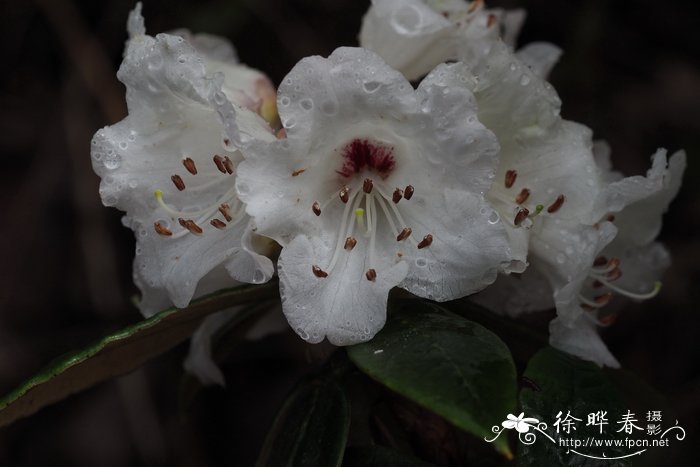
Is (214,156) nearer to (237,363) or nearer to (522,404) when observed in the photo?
(522,404)

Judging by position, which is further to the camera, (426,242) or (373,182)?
(373,182)

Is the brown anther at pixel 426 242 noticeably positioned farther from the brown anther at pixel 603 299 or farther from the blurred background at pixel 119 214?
the blurred background at pixel 119 214

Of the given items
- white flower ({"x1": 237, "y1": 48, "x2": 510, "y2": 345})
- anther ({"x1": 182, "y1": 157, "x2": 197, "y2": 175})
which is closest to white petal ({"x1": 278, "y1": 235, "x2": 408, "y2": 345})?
white flower ({"x1": 237, "y1": 48, "x2": 510, "y2": 345})

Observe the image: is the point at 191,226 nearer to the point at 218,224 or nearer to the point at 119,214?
the point at 218,224

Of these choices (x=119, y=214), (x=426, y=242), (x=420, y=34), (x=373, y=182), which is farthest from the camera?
(x=119, y=214)

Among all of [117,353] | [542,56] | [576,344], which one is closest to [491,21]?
[542,56]

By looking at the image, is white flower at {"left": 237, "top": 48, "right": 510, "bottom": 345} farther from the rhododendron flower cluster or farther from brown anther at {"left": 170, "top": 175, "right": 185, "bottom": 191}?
brown anther at {"left": 170, "top": 175, "right": 185, "bottom": 191}

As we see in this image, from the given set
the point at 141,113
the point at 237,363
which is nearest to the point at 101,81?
the point at 237,363
